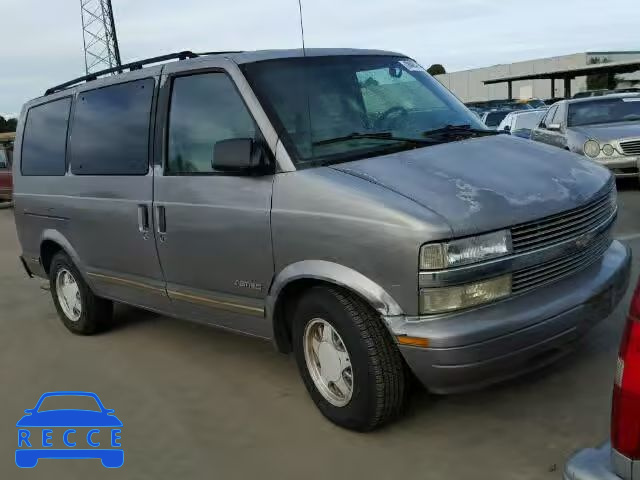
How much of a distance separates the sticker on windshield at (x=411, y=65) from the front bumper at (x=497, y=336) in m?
1.99

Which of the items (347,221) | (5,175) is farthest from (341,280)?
(5,175)

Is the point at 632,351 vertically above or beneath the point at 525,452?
above

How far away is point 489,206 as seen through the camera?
10.5ft

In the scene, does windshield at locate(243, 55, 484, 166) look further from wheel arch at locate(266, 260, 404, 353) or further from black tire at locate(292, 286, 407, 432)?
black tire at locate(292, 286, 407, 432)

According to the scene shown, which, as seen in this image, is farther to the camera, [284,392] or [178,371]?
[178,371]

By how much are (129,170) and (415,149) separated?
2037 mm

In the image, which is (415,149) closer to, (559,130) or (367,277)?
(367,277)

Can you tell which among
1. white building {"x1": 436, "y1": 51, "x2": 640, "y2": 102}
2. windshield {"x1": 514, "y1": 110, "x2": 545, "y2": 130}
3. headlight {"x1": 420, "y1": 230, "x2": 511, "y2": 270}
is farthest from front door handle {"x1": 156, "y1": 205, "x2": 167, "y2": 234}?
white building {"x1": 436, "y1": 51, "x2": 640, "y2": 102}

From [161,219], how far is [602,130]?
860cm

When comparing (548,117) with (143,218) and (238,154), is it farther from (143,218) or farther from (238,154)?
(238,154)

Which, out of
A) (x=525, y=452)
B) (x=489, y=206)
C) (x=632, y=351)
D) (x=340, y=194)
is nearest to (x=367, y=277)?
(x=340, y=194)

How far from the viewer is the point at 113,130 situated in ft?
16.4

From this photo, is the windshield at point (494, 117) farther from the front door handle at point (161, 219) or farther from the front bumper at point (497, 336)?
the front bumper at point (497, 336)

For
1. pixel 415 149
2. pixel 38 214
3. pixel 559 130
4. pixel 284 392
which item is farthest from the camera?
pixel 559 130
